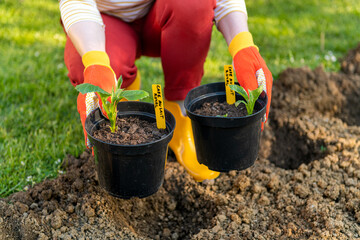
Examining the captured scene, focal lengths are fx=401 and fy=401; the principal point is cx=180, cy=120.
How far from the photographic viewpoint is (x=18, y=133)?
2.26 m

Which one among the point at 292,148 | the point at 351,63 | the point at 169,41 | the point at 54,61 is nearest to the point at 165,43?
the point at 169,41

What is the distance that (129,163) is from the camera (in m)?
1.46

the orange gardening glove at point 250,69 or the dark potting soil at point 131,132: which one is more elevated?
the orange gardening glove at point 250,69

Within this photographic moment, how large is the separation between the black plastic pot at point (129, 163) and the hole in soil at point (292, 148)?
3.19ft

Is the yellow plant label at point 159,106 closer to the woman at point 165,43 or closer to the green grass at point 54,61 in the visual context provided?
the woman at point 165,43

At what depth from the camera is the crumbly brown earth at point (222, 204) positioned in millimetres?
1648

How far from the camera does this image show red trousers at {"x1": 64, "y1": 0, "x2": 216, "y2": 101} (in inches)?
71.9

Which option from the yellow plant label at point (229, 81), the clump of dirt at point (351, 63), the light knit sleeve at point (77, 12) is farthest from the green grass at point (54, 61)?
the yellow plant label at point (229, 81)

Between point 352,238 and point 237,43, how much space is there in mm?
944

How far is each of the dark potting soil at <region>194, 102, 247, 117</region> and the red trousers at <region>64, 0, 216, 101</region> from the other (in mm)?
322

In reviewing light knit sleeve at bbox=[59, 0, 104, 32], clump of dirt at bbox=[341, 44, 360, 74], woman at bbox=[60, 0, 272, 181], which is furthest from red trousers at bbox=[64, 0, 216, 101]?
clump of dirt at bbox=[341, 44, 360, 74]

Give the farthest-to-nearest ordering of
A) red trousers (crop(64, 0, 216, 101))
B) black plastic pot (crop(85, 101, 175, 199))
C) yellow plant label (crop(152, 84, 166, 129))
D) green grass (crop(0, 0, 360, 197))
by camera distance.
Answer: green grass (crop(0, 0, 360, 197)) → red trousers (crop(64, 0, 216, 101)) → yellow plant label (crop(152, 84, 166, 129)) → black plastic pot (crop(85, 101, 175, 199))

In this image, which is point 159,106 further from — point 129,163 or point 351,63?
point 351,63

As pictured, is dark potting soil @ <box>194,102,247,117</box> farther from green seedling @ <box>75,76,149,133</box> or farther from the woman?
green seedling @ <box>75,76,149,133</box>
